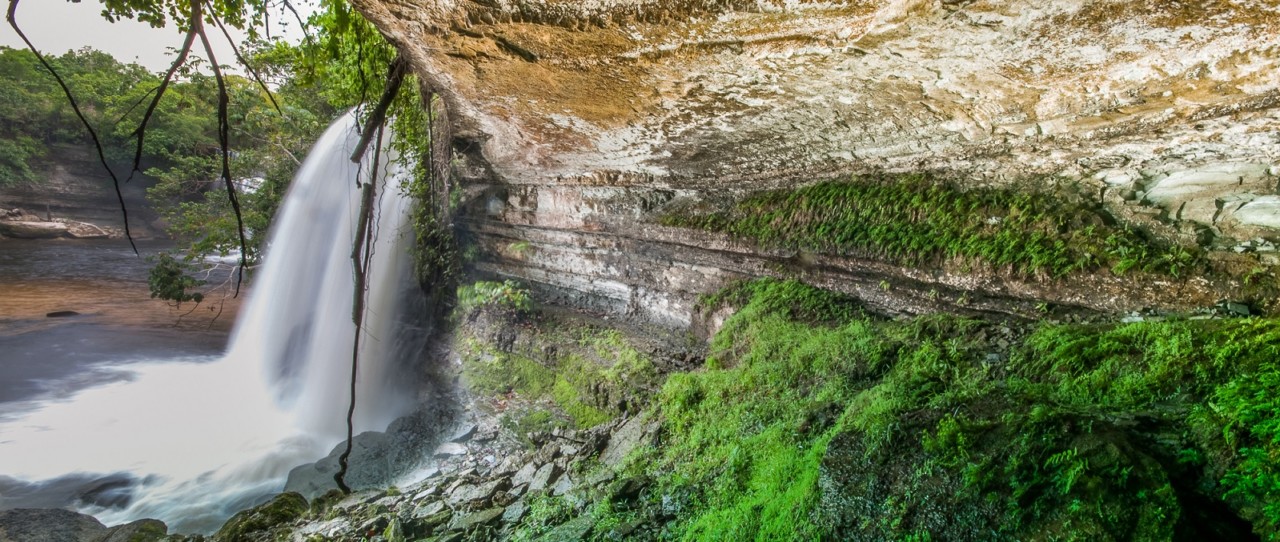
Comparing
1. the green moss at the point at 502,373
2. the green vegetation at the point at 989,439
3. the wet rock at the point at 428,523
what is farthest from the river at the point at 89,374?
the green vegetation at the point at 989,439

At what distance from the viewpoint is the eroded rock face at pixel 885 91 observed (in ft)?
8.36

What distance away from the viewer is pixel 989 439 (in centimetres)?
228

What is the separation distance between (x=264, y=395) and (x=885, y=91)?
1057cm

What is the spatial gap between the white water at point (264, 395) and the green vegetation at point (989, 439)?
5067 mm

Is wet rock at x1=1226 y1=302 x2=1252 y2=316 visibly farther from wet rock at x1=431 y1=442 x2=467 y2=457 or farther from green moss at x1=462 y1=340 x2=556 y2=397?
wet rock at x1=431 y1=442 x2=467 y2=457

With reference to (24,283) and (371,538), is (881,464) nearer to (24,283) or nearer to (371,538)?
(371,538)

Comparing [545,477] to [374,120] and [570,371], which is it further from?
[374,120]

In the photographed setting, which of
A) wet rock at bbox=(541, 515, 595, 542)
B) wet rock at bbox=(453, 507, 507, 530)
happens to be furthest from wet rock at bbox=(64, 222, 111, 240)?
wet rock at bbox=(541, 515, 595, 542)

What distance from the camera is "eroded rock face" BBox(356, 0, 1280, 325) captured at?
2.55 meters

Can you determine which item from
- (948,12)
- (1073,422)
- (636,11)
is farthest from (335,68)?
(1073,422)

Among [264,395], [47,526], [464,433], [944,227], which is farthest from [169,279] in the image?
[944,227]

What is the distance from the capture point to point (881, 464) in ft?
8.00

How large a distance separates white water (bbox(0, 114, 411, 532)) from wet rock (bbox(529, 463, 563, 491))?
359 cm

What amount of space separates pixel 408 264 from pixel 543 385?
363 centimetres
